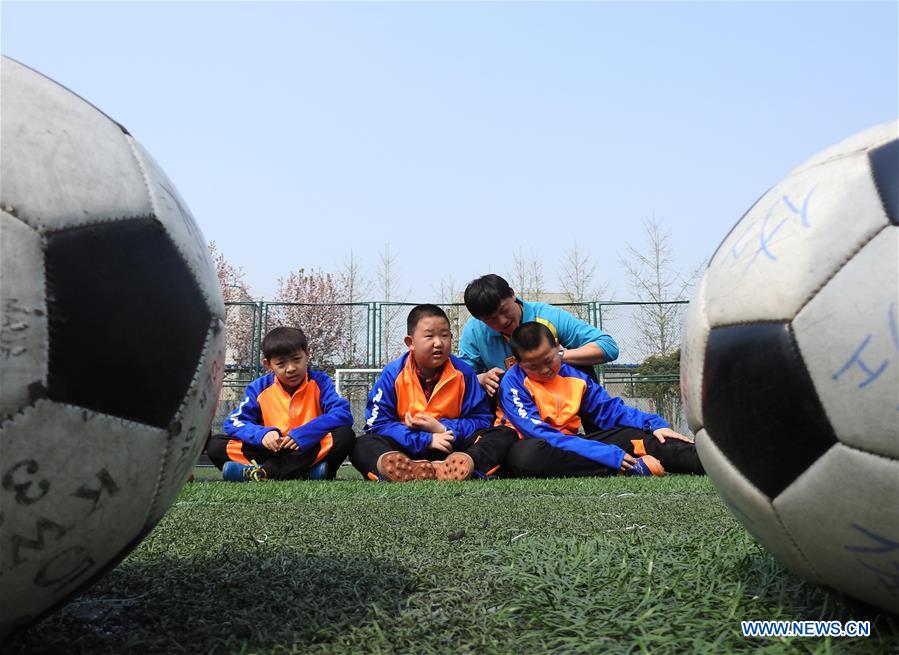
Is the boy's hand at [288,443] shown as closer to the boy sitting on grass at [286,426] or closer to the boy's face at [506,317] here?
the boy sitting on grass at [286,426]

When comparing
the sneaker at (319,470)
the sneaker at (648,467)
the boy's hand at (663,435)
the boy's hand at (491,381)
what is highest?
the boy's hand at (491,381)

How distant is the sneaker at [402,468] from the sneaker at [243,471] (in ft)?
3.95

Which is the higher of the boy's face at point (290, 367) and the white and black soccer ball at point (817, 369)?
the white and black soccer ball at point (817, 369)

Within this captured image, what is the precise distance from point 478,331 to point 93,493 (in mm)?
5604

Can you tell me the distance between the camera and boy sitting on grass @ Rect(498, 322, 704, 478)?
5340 mm

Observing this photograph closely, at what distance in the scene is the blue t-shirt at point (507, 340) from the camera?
652 cm

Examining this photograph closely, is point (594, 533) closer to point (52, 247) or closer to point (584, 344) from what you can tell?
point (52, 247)

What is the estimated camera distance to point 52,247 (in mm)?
1114

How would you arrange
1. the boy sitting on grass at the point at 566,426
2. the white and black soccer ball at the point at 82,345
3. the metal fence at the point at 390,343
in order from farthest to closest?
1. the metal fence at the point at 390,343
2. the boy sitting on grass at the point at 566,426
3. the white and black soccer ball at the point at 82,345

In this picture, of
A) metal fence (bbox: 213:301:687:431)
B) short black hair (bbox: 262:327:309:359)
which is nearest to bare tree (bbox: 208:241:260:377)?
metal fence (bbox: 213:301:687:431)

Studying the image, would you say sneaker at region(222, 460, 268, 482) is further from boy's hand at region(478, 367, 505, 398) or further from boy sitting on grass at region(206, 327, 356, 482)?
boy's hand at region(478, 367, 505, 398)

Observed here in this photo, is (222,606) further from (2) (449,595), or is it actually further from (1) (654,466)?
(1) (654,466)

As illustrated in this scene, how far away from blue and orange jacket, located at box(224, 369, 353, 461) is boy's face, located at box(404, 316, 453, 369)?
2.48 ft

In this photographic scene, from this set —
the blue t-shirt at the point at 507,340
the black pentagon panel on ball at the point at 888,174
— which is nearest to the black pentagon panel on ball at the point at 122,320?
the black pentagon panel on ball at the point at 888,174
